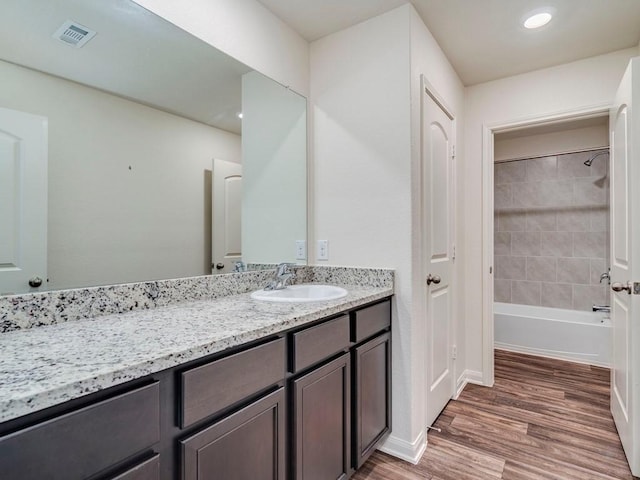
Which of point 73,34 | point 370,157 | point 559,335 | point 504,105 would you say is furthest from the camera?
point 559,335

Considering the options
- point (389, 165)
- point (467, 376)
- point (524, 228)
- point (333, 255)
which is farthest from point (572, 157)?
point (333, 255)

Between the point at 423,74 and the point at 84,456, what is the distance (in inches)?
82.7

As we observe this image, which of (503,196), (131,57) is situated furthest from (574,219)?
(131,57)

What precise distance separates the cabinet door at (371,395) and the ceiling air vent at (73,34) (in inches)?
61.8

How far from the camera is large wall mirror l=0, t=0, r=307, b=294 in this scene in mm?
1076

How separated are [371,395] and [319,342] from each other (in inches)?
21.7

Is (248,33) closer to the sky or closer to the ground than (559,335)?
closer to the sky

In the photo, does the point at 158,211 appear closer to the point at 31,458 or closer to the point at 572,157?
the point at 31,458

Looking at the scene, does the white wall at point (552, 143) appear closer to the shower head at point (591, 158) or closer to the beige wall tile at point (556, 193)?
the shower head at point (591, 158)

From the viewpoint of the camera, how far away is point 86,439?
67 cm

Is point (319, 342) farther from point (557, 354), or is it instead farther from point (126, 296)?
point (557, 354)

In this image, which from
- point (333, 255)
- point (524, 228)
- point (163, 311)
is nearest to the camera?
point (163, 311)

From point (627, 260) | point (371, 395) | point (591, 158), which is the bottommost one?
point (371, 395)

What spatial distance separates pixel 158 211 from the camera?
1.44m
